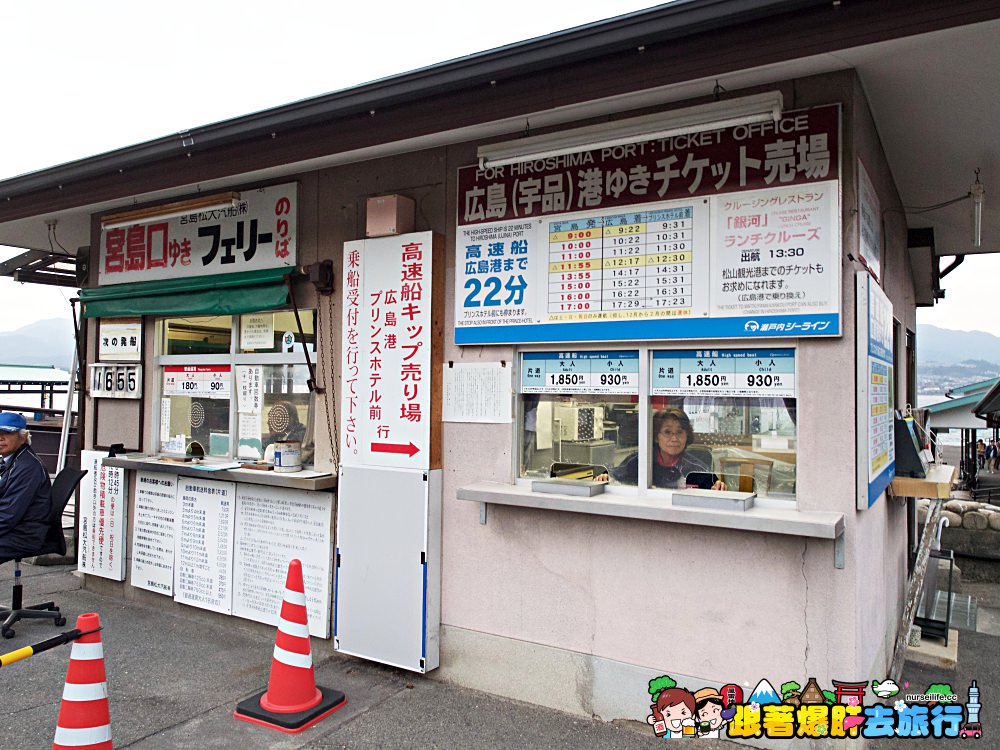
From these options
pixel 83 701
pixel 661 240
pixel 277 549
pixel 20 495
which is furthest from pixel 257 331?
pixel 661 240

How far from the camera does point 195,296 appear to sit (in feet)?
19.4

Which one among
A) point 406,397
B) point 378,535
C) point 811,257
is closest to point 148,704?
point 378,535

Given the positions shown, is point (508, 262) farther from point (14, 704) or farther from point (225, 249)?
point (14, 704)

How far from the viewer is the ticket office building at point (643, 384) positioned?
3623 millimetres

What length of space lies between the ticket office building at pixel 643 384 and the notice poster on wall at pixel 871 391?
1.5 inches

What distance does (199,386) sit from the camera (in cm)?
616

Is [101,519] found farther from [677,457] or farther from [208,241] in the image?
[677,457]

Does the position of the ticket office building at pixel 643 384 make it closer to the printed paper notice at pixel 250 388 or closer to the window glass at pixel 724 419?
the window glass at pixel 724 419

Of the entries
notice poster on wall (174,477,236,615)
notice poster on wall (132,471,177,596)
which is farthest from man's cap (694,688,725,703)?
notice poster on wall (132,471,177,596)

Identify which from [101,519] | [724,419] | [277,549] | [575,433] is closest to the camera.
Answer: [724,419]

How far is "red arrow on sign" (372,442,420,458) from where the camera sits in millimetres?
4707

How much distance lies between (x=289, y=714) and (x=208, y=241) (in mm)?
3766

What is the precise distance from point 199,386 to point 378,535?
2.43 m

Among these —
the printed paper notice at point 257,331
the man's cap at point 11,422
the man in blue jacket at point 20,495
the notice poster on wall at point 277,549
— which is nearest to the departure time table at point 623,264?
the notice poster on wall at point 277,549
